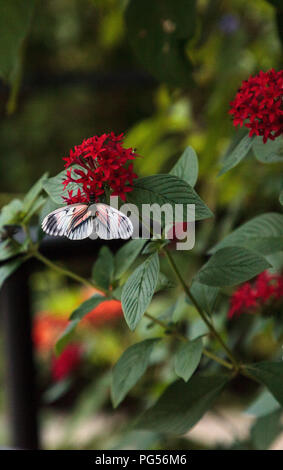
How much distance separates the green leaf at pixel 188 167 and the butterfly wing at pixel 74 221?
0.08 metres

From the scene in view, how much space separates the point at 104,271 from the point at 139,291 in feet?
0.41

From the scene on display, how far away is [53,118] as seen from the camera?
11.6ft

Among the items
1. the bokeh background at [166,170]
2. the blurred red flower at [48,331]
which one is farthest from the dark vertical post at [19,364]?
the blurred red flower at [48,331]

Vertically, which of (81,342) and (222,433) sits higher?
(81,342)

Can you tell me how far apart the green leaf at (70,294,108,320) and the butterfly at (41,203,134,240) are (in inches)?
4.2

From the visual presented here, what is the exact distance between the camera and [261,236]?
45 cm

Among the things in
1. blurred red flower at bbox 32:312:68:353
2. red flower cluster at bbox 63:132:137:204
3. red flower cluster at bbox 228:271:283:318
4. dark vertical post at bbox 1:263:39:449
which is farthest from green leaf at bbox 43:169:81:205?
blurred red flower at bbox 32:312:68:353

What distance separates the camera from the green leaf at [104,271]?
1.40ft

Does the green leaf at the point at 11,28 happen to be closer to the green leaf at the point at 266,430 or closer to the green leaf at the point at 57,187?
the green leaf at the point at 57,187

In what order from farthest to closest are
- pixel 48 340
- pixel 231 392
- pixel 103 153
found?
pixel 231 392
pixel 48 340
pixel 103 153

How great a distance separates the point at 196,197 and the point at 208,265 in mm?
82
